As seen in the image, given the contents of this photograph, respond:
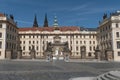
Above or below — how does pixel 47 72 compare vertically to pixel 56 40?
below

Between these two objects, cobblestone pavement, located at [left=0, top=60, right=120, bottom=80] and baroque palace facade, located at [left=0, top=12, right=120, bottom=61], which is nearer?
cobblestone pavement, located at [left=0, top=60, right=120, bottom=80]

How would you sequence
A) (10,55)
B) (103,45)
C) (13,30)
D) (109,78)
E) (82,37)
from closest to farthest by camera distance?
1. (109,78)
2. (10,55)
3. (103,45)
4. (13,30)
5. (82,37)

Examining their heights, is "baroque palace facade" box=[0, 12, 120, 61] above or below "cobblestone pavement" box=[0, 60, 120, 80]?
above

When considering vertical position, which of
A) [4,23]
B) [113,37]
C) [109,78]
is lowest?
[109,78]

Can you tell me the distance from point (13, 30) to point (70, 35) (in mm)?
29266

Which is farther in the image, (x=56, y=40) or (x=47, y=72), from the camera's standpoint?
A: (x=56, y=40)

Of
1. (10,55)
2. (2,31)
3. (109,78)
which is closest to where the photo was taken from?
(109,78)

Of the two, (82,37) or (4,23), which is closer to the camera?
(4,23)

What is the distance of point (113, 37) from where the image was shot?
216 ft

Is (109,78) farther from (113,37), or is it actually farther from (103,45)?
(103,45)

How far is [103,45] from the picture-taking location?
246ft

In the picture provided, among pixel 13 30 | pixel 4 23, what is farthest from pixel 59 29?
pixel 4 23

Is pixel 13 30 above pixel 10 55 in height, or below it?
above

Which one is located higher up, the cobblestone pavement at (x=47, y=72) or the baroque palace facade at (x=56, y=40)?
the baroque palace facade at (x=56, y=40)
